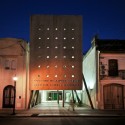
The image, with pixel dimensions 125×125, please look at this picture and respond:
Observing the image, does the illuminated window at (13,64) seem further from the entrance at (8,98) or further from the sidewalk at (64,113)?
the sidewalk at (64,113)

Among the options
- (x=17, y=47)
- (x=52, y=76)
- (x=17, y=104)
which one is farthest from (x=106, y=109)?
(x=17, y=47)

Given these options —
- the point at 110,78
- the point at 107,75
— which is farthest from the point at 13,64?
the point at 110,78

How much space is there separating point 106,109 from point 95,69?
5300 mm

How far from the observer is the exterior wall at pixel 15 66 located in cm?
3388

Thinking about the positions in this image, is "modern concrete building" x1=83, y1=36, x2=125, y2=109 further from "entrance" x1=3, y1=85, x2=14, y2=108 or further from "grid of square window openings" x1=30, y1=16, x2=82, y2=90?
"entrance" x1=3, y1=85, x2=14, y2=108

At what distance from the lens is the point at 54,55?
3497 centimetres

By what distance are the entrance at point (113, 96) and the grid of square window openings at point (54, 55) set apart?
3818mm

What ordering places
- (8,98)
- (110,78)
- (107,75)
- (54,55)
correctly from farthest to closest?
(54,55) < (8,98) < (107,75) < (110,78)

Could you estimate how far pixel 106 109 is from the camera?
3316 centimetres

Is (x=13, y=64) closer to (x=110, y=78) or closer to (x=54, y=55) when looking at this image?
(x=54, y=55)

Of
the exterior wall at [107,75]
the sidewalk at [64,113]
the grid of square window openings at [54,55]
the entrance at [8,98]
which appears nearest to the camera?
the sidewalk at [64,113]

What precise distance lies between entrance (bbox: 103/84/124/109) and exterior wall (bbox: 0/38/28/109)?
1024 cm

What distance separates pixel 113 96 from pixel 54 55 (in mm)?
9128

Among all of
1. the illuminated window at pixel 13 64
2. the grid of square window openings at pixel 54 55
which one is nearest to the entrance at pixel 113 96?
the grid of square window openings at pixel 54 55
